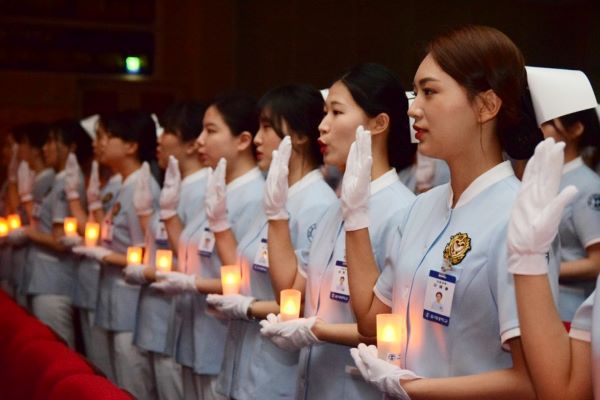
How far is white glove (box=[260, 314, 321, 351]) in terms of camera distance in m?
2.47

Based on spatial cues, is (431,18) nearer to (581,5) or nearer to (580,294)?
(581,5)

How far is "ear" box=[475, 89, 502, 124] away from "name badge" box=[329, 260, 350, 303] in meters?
0.67

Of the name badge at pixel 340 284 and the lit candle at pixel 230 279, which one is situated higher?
the name badge at pixel 340 284

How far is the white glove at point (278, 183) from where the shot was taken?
267 centimetres

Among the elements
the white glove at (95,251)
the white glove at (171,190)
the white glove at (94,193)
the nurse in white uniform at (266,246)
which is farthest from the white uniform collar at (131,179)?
the nurse in white uniform at (266,246)

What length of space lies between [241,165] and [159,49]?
5.55 metres

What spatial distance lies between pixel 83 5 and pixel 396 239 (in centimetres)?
746

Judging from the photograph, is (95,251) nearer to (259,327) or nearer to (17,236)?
(17,236)

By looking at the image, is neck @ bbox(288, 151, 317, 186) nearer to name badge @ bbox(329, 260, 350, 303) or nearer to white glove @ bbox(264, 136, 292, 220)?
white glove @ bbox(264, 136, 292, 220)

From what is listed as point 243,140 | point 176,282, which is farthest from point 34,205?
point 243,140

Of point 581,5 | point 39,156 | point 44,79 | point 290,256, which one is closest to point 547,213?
point 290,256

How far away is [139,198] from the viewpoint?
433 cm

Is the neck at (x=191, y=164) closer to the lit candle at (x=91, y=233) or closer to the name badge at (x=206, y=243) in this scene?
the name badge at (x=206, y=243)

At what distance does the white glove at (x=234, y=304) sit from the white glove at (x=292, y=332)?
15.1 inches
